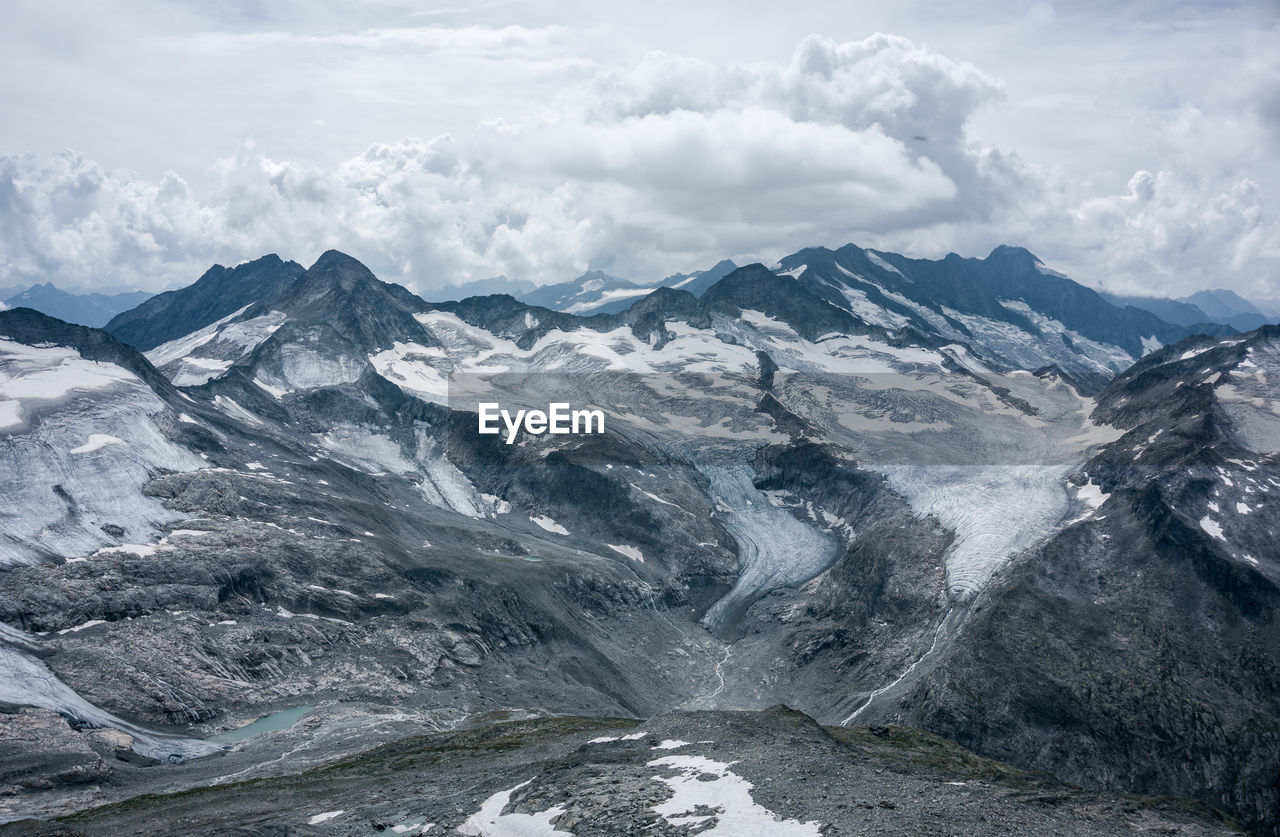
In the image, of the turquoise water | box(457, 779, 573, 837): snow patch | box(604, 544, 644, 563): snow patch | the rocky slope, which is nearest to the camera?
the rocky slope

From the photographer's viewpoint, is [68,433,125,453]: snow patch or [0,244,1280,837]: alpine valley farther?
[68,433,125,453]: snow patch

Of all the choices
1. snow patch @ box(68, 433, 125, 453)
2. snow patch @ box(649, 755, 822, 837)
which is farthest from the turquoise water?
snow patch @ box(68, 433, 125, 453)

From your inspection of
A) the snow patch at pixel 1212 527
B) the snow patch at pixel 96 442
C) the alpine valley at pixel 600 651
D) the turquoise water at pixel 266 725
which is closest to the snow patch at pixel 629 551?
the alpine valley at pixel 600 651

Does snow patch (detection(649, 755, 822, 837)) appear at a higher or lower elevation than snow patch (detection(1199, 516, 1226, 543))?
lower

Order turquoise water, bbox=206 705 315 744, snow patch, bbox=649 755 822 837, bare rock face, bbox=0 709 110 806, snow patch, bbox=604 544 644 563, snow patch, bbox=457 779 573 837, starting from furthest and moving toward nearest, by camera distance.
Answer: snow patch, bbox=604 544 644 563
turquoise water, bbox=206 705 315 744
bare rock face, bbox=0 709 110 806
snow patch, bbox=457 779 573 837
snow patch, bbox=649 755 822 837

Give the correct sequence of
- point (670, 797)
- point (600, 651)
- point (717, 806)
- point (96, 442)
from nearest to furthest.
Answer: point (717, 806), point (670, 797), point (600, 651), point (96, 442)

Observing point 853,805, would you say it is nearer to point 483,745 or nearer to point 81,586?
point 483,745

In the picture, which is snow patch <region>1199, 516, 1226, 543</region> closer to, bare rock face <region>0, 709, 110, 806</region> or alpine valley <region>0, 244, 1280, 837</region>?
alpine valley <region>0, 244, 1280, 837</region>

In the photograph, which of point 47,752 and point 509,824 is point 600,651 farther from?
point 509,824

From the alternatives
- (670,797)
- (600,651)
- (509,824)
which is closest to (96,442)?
(600,651)
